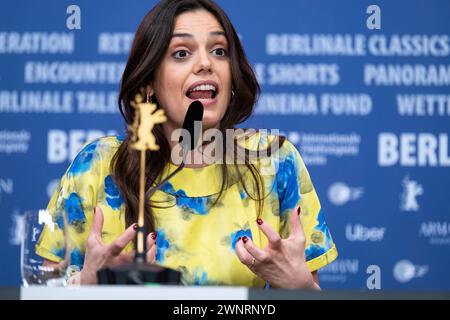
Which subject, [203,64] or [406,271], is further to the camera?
[406,271]

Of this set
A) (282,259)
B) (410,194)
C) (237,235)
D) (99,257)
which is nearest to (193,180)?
(237,235)

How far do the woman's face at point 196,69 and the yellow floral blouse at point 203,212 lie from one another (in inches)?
6.2

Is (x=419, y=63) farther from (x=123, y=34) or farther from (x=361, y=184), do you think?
(x=123, y=34)

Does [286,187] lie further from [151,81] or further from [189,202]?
[151,81]

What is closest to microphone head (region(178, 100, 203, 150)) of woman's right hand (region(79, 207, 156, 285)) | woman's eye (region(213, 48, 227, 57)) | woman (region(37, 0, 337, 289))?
woman's right hand (region(79, 207, 156, 285))

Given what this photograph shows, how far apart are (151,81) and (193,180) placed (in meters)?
0.28

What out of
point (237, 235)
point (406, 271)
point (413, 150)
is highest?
point (413, 150)

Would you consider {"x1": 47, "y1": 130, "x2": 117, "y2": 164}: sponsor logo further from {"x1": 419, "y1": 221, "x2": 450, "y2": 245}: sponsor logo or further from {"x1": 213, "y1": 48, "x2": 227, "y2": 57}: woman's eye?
{"x1": 419, "y1": 221, "x2": 450, "y2": 245}: sponsor logo

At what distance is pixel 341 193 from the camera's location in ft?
9.88

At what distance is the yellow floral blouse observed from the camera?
1.97 m

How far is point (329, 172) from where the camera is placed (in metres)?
3.01

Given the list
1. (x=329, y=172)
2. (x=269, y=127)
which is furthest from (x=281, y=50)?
(x=329, y=172)
